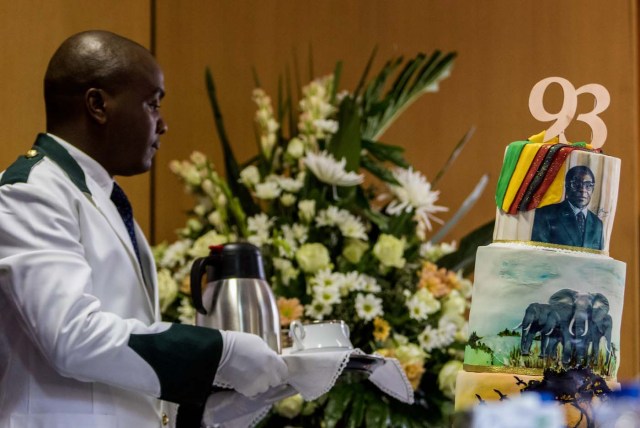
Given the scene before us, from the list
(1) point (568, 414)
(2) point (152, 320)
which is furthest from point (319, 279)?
(1) point (568, 414)

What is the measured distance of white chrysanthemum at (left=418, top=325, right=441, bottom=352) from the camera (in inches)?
108

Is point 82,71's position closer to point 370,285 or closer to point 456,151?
point 370,285

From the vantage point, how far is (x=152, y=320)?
6.32ft

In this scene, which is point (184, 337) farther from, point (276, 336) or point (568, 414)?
point (568, 414)

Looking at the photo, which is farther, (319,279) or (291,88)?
(291,88)

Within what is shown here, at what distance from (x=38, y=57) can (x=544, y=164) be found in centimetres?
169

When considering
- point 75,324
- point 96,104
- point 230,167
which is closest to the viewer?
point 75,324

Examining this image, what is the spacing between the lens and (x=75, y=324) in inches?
65.7

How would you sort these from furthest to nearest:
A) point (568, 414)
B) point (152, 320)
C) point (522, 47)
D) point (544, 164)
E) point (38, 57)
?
point (522, 47) → point (38, 57) → point (152, 320) → point (544, 164) → point (568, 414)

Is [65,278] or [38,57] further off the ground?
[38,57]

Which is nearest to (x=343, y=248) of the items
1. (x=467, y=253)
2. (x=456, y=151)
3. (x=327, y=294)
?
(x=327, y=294)

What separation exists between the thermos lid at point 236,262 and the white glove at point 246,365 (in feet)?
1.05

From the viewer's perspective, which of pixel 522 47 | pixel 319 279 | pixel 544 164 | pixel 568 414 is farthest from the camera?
pixel 522 47

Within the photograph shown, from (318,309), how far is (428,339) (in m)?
0.29
